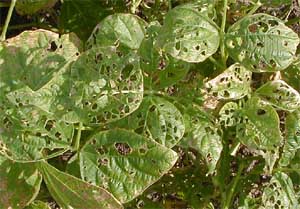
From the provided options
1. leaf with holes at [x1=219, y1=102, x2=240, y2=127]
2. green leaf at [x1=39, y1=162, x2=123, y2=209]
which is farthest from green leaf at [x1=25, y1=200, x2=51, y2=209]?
leaf with holes at [x1=219, y1=102, x2=240, y2=127]

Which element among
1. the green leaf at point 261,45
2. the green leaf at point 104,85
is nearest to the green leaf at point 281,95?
the green leaf at point 261,45

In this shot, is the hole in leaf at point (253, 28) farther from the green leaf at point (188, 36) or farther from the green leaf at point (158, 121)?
the green leaf at point (158, 121)

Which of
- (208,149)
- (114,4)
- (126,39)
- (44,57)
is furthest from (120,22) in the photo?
(114,4)

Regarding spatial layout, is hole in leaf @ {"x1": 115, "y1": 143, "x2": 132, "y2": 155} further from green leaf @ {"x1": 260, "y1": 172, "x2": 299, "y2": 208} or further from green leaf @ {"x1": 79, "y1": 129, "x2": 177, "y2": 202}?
green leaf @ {"x1": 260, "y1": 172, "x2": 299, "y2": 208}

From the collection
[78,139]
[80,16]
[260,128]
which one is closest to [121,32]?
[78,139]

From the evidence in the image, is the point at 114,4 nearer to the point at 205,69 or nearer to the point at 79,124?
the point at 205,69

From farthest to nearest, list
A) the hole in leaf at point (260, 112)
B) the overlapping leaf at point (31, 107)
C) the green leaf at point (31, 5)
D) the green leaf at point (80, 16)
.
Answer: the green leaf at point (80, 16)
the green leaf at point (31, 5)
the hole in leaf at point (260, 112)
the overlapping leaf at point (31, 107)

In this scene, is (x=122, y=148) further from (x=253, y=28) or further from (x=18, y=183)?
(x=253, y=28)
